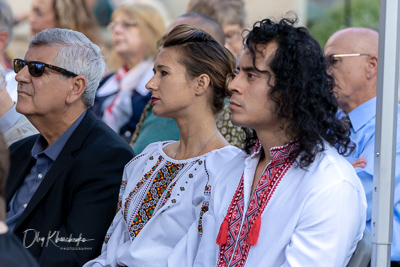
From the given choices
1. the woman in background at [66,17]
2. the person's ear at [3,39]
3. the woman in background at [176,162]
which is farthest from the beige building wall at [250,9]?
the woman in background at [176,162]

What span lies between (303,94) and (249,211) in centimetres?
50

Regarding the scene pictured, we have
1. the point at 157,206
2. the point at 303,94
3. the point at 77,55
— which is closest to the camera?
the point at 303,94

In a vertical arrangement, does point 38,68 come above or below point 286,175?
above

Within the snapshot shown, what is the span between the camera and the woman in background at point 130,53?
5359 mm

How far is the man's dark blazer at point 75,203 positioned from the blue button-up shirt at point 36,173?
0.10 meters

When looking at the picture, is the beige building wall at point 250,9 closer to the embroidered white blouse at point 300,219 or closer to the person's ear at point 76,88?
the person's ear at point 76,88

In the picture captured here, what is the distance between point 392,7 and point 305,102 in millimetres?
474

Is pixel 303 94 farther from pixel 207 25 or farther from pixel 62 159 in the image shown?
pixel 207 25

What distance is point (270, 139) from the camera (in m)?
2.71

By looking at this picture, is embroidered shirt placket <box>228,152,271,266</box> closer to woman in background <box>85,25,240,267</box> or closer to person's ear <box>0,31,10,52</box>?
woman in background <box>85,25,240,267</box>

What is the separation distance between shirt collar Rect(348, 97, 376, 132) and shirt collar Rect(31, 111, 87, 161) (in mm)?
1501

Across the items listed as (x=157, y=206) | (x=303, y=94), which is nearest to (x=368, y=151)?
(x=303, y=94)

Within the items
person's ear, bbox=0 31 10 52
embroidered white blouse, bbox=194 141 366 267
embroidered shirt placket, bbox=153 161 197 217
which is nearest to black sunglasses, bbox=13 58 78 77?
embroidered shirt placket, bbox=153 161 197 217

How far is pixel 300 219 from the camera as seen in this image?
95.0 inches
